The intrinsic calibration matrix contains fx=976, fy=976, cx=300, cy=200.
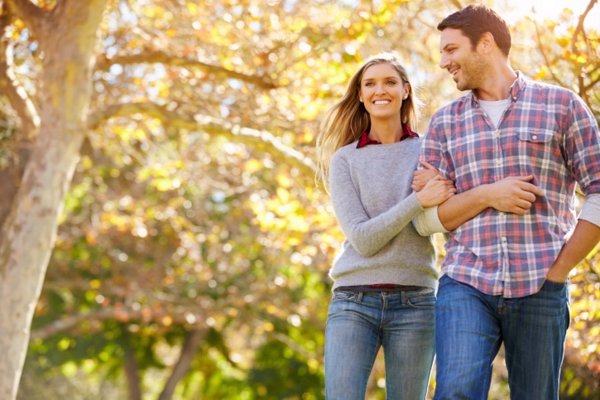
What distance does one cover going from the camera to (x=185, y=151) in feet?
42.6

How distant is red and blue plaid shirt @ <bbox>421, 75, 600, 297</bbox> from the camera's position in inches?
142

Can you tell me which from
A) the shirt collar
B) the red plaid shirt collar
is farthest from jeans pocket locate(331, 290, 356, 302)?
the shirt collar

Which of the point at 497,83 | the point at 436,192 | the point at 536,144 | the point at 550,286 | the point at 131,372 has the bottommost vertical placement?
the point at 131,372

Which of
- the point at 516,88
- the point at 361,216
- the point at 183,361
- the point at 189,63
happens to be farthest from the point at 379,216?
the point at 183,361

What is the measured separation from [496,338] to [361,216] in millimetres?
794

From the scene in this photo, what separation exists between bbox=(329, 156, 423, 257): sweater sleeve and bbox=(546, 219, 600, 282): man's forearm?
1.97ft

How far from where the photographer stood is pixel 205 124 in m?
8.25

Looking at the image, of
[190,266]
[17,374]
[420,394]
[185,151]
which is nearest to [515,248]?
[420,394]

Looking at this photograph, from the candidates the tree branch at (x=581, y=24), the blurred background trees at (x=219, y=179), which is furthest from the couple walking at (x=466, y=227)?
the blurred background trees at (x=219, y=179)

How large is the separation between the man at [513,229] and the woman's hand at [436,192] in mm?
37

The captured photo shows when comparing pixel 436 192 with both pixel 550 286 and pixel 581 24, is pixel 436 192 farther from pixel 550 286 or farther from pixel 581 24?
pixel 581 24

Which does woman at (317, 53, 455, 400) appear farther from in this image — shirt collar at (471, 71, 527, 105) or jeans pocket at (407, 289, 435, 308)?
shirt collar at (471, 71, 527, 105)

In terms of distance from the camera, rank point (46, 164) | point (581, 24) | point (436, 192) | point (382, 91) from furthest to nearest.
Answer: point (46, 164) < point (581, 24) < point (382, 91) < point (436, 192)

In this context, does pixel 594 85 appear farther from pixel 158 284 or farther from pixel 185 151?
pixel 158 284
